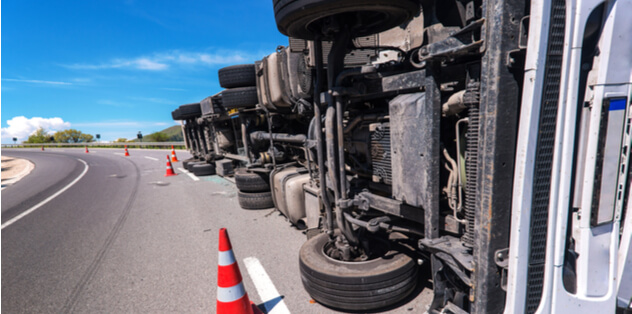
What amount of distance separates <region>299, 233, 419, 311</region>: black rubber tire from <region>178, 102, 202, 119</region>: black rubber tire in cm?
1009

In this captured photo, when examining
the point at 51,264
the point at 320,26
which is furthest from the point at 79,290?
the point at 320,26

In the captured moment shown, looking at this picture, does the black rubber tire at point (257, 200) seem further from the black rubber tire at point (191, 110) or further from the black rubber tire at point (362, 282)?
the black rubber tire at point (191, 110)

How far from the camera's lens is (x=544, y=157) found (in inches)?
58.2

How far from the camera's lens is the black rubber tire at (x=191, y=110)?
37.2ft

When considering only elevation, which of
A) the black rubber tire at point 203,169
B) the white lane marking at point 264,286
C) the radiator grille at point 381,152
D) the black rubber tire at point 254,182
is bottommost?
the white lane marking at point 264,286

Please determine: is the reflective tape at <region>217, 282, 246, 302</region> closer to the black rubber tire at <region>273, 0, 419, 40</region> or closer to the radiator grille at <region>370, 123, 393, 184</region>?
the radiator grille at <region>370, 123, 393, 184</region>

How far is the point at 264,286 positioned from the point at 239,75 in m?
4.60

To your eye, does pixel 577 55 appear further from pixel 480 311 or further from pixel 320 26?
pixel 320 26

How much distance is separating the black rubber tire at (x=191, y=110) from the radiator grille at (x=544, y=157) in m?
11.3

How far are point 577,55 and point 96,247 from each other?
5.51 m

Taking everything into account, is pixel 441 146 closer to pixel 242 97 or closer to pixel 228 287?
pixel 228 287

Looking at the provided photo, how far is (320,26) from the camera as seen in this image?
2.46m

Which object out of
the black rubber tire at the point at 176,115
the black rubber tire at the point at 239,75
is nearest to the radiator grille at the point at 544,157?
the black rubber tire at the point at 239,75

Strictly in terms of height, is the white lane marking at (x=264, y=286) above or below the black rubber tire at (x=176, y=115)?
below
